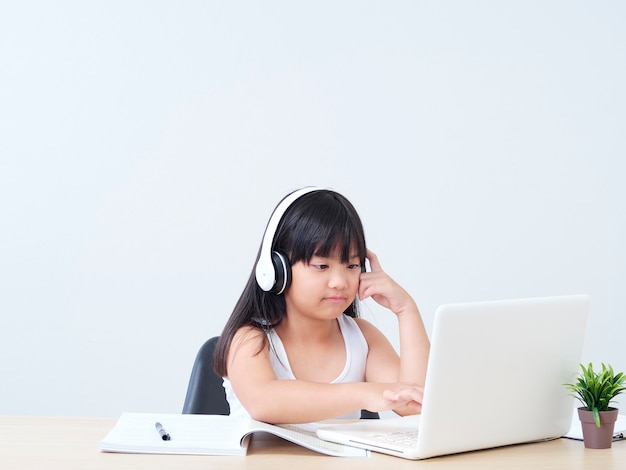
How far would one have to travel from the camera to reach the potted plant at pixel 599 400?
4.59 feet

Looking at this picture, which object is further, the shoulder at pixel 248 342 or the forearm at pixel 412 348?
the forearm at pixel 412 348

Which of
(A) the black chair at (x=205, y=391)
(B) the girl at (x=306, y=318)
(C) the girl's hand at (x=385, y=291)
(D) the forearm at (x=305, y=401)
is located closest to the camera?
(D) the forearm at (x=305, y=401)

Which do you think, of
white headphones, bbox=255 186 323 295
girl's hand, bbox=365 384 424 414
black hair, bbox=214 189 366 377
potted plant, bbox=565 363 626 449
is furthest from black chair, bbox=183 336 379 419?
potted plant, bbox=565 363 626 449

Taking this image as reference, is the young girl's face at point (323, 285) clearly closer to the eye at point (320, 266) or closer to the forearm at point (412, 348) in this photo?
the eye at point (320, 266)

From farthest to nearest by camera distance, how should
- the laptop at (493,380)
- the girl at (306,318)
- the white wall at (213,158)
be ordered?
1. the white wall at (213,158)
2. the girl at (306,318)
3. the laptop at (493,380)

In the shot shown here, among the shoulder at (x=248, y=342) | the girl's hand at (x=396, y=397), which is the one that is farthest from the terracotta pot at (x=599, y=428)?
the shoulder at (x=248, y=342)

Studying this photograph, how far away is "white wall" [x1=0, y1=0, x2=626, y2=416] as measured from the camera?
3119 mm

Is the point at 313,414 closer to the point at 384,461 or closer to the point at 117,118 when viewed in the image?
the point at 384,461

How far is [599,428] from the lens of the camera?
4.61 ft

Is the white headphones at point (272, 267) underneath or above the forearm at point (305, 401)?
above

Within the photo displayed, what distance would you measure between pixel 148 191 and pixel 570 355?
79.1 inches

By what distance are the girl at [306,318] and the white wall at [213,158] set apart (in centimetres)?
123

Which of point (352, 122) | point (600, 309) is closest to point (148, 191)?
point (352, 122)

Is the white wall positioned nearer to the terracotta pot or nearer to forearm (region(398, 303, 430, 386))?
forearm (region(398, 303, 430, 386))
